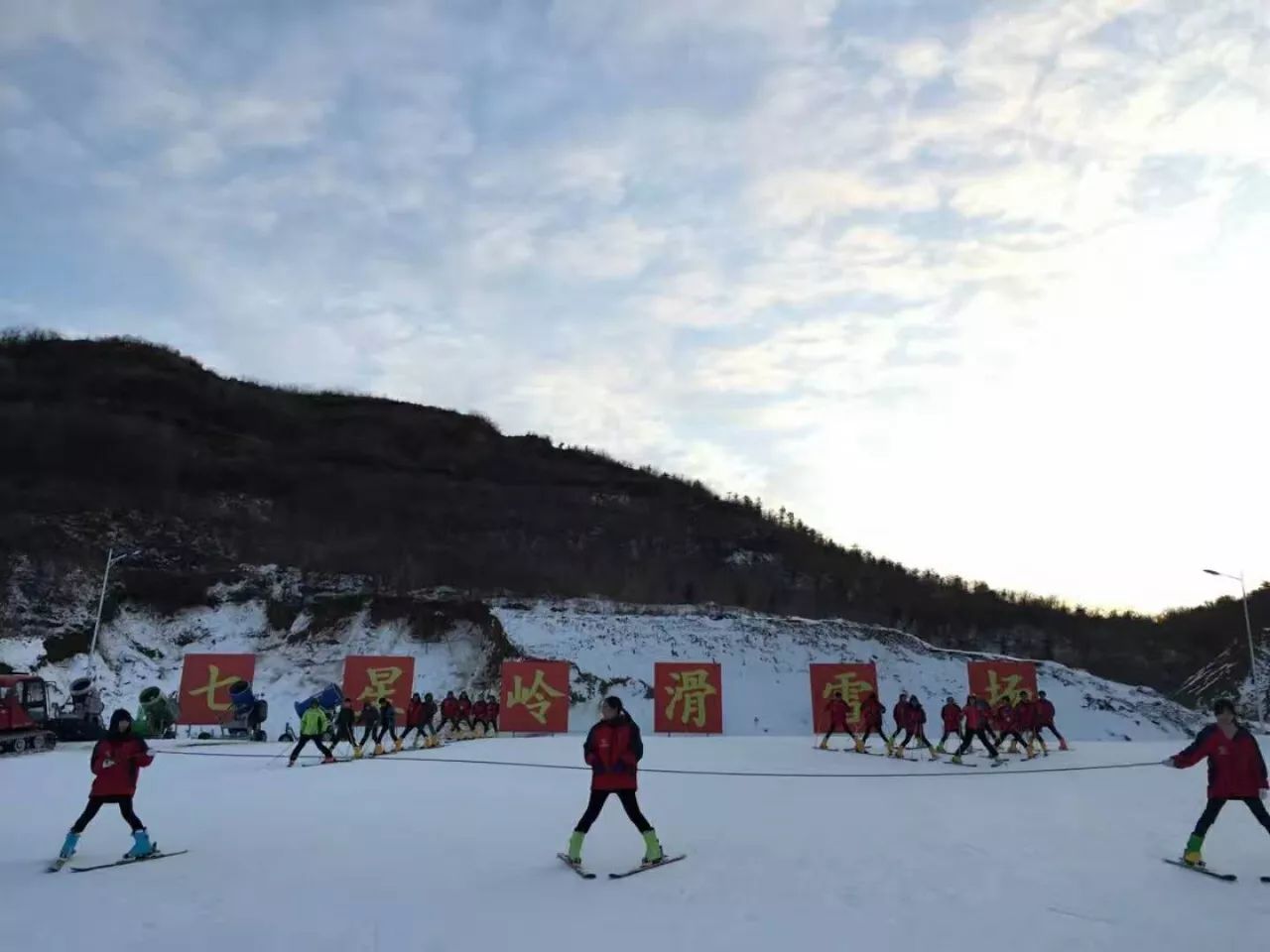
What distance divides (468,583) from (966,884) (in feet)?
136

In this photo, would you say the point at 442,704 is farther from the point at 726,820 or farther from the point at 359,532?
the point at 359,532

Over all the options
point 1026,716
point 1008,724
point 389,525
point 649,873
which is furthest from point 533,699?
point 389,525

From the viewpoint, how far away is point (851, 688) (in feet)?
94.4

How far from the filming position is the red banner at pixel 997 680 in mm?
28297

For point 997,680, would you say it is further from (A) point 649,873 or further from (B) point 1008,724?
(A) point 649,873

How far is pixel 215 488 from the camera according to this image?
57.4 meters

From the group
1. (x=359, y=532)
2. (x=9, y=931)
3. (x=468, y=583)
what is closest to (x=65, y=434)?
(x=359, y=532)

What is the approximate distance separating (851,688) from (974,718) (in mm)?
10972

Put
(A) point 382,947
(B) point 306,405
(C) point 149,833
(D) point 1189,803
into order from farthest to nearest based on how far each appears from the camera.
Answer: (B) point 306,405
(D) point 1189,803
(C) point 149,833
(A) point 382,947

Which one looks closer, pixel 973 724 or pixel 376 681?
pixel 973 724

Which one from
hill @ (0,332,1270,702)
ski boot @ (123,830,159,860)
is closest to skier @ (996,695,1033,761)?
ski boot @ (123,830,159,860)

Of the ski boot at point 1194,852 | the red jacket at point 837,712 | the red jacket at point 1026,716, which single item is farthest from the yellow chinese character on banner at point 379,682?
the ski boot at point 1194,852

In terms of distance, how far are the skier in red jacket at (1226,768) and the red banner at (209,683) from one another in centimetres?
2511

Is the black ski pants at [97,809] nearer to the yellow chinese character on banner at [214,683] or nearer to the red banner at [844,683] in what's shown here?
the yellow chinese character on banner at [214,683]
